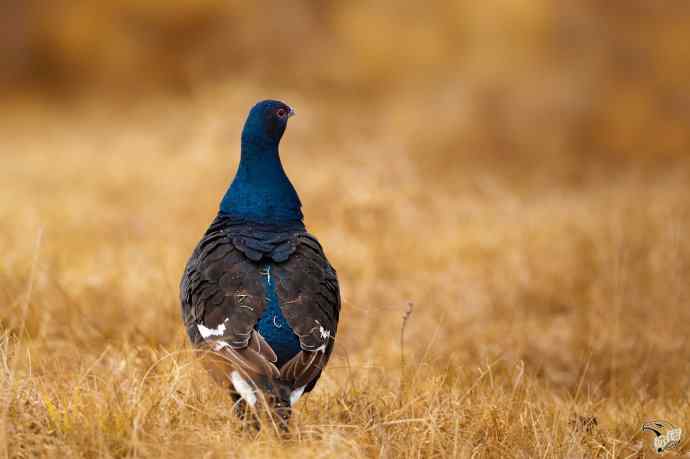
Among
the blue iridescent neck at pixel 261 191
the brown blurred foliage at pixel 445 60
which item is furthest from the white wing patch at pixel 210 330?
the brown blurred foliage at pixel 445 60

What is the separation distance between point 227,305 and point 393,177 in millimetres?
5952

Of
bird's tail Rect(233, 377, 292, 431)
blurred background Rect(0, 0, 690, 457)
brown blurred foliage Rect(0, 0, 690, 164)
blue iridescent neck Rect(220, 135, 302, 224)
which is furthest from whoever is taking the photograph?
brown blurred foliage Rect(0, 0, 690, 164)

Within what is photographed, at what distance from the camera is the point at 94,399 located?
3.01 meters

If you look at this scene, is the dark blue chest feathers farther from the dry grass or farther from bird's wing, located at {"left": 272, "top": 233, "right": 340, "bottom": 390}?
the dry grass

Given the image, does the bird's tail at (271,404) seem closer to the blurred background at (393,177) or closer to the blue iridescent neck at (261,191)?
the blurred background at (393,177)

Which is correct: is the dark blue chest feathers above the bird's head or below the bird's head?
below

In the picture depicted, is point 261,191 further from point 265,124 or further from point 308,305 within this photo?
point 308,305

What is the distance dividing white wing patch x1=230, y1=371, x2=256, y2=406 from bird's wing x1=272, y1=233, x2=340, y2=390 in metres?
0.12

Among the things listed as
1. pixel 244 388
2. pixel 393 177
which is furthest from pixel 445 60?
pixel 244 388

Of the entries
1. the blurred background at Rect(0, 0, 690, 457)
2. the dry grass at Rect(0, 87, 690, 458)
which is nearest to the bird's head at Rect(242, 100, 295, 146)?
the dry grass at Rect(0, 87, 690, 458)

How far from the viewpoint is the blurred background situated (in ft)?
16.6

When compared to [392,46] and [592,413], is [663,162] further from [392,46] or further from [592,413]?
[592,413]

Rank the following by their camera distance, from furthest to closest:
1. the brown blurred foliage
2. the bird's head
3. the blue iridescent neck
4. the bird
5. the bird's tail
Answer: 1. the brown blurred foliage
2. the bird's head
3. the blue iridescent neck
4. the bird
5. the bird's tail

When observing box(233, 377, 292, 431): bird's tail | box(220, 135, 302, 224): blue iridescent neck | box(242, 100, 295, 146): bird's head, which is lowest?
box(233, 377, 292, 431): bird's tail
